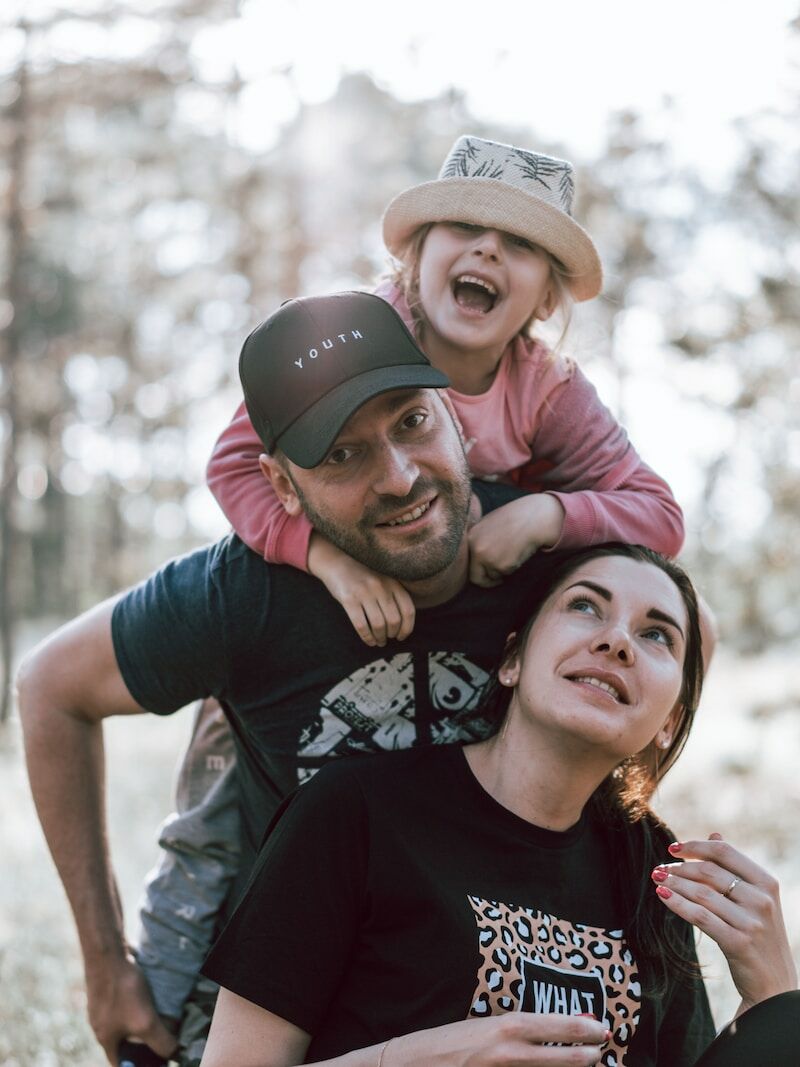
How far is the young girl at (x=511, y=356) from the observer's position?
3.25 meters

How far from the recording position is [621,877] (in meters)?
2.84

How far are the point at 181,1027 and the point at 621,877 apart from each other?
1519 mm

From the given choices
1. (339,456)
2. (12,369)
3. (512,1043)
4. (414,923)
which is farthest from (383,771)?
(12,369)

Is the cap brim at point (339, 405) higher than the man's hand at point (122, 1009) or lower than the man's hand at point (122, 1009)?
higher

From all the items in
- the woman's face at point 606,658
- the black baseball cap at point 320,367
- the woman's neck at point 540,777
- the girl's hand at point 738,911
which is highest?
the black baseball cap at point 320,367

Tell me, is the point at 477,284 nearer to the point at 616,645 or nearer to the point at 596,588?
the point at 596,588

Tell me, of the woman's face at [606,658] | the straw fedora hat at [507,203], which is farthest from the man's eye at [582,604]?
the straw fedora hat at [507,203]

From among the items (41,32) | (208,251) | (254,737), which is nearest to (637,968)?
(254,737)

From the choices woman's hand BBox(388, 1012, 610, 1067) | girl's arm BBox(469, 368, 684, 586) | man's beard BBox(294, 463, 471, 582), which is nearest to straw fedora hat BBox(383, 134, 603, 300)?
girl's arm BBox(469, 368, 684, 586)

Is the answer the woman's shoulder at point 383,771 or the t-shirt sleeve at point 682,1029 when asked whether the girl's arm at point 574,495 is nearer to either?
the woman's shoulder at point 383,771

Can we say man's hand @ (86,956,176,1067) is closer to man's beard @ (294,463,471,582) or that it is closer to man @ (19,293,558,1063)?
man @ (19,293,558,1063)

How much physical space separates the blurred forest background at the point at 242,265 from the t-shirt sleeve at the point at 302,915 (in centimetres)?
364

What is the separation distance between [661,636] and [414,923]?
934mm

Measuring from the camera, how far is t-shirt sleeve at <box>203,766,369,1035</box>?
2467 millimetres
